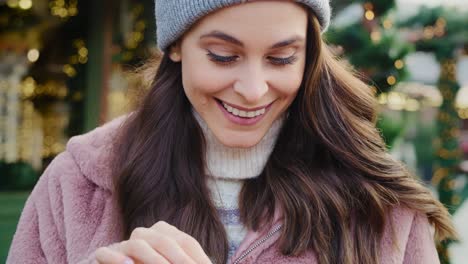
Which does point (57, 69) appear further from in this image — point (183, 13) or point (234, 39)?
point (234, 39)

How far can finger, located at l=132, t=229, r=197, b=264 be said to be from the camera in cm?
113

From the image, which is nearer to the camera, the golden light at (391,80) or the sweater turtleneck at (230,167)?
the sweater turtleneck at (230,167)

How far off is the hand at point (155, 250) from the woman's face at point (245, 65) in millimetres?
398

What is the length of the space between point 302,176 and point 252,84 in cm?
37

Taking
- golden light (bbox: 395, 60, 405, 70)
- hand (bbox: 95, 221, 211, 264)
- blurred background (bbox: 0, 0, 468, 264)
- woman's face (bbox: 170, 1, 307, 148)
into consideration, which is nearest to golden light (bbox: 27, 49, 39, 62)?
blurred background (bbox: 0, 0, 468, 264)

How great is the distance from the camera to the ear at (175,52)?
165 cm

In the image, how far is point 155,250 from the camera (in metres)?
1.14

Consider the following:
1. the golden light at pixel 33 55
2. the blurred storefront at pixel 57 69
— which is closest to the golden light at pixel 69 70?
the blurred storefront at pixel 57 69

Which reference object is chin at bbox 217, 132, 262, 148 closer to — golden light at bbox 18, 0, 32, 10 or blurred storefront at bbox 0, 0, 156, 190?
blurred storefront at bbox 0, 0, 156, 190

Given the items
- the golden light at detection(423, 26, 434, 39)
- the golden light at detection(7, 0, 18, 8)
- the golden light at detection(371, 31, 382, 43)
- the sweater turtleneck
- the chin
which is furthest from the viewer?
the golden light at detection(7, 0, 18, 8)

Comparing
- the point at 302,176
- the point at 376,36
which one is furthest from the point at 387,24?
the point at 302,176

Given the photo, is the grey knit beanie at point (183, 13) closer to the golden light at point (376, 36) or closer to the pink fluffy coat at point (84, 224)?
the pink fluffy coat at point (84, 224)

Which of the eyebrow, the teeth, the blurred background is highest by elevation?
the eyebrow

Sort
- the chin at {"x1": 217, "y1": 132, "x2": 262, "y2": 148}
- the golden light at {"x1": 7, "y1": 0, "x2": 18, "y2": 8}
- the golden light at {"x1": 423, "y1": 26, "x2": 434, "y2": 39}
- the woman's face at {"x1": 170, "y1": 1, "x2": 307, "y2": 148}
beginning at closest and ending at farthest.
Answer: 1. the woman's face at {"x1": 170, "y1": 1, "x2": 307, "y2": 148}
2. the chin at {"x1": 217, "y1": 132, "x2": 262, "y2": 148}
3. the golden light at {"x1": 423, "y1": 26, "x2": 434, "y2": 39}
4. the golden light at {"x1": 7, "y1": 0, "x2": 18, "y2": 8}
